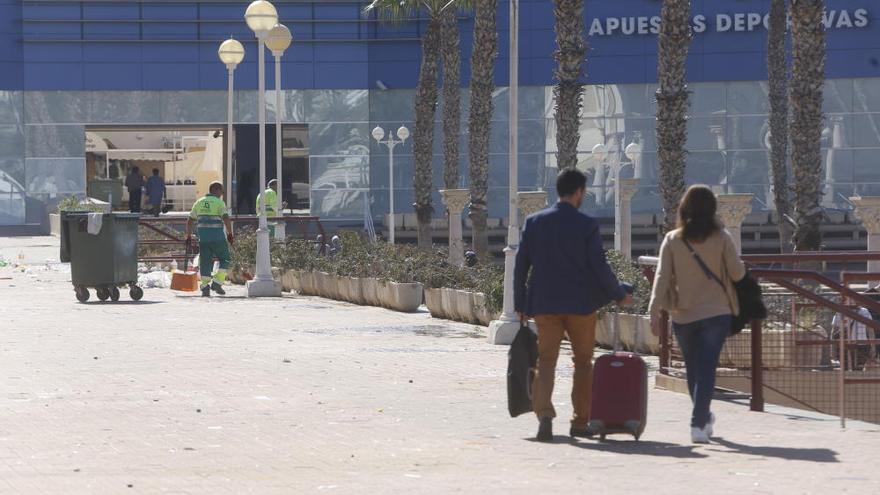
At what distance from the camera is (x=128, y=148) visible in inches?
2375

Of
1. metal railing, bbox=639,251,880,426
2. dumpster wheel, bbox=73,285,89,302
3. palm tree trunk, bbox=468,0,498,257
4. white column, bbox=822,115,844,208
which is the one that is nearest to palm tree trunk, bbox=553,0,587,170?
palm tree trunk, bbox=468,0,498,257

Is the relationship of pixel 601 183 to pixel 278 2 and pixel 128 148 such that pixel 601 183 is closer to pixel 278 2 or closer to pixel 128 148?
pixel 278 2

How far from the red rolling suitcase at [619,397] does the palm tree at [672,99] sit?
14805 millimetres

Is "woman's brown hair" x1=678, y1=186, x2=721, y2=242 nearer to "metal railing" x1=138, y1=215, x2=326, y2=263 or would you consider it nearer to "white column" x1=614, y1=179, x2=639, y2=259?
"metal railing" x1=138, y1=215, x2=326, y2=263

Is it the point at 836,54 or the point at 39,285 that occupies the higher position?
the point at 836,54

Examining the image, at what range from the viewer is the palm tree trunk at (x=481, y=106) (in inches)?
1428

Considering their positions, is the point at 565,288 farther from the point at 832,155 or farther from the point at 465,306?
the point at 832,155

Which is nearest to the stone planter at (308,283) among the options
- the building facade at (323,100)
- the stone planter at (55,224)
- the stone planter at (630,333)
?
the stone planter at (630,333)

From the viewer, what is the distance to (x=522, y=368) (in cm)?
1055

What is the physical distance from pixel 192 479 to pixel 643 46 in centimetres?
4811

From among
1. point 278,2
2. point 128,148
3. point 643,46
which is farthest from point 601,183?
point 128,148

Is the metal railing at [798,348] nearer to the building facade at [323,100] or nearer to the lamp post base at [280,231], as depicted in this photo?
the lamp post base at [280,231]

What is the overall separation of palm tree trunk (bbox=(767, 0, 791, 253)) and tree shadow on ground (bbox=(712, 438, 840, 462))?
3165 centimetres

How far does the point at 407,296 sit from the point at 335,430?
38.2ft
